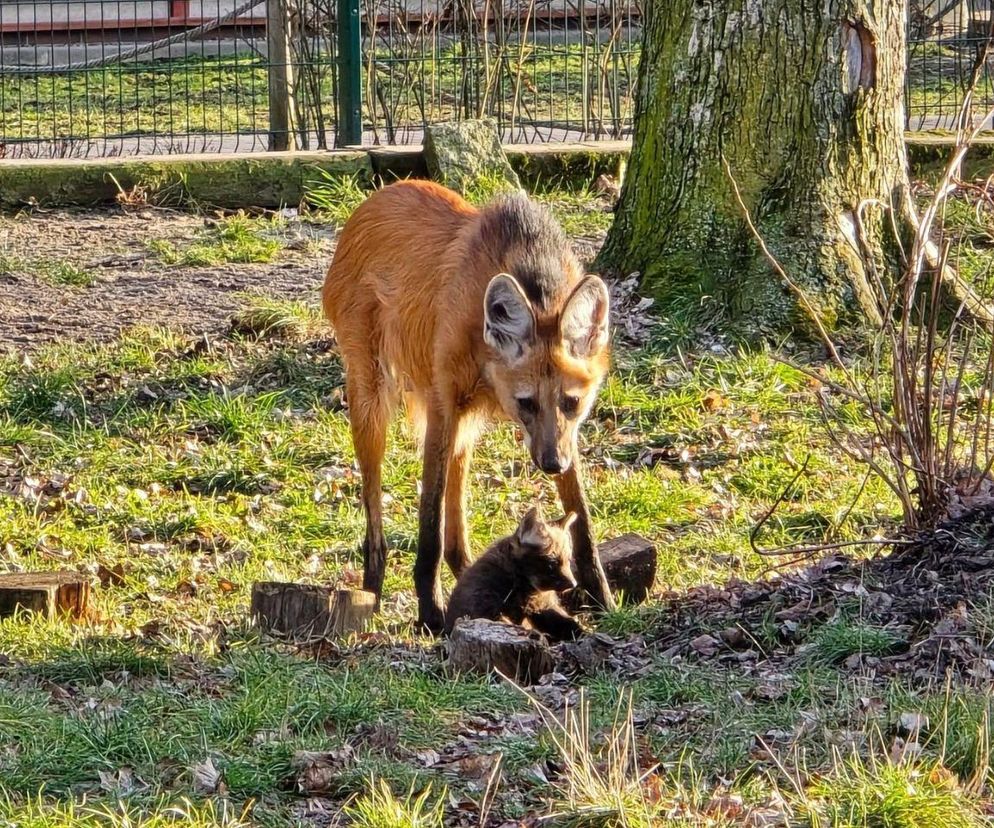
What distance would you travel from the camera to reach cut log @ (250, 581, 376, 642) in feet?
16.3

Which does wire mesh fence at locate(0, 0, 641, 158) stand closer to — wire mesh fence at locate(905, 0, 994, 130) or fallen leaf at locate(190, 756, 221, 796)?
wire mesh fence at locate(905, 0, 994, 130)

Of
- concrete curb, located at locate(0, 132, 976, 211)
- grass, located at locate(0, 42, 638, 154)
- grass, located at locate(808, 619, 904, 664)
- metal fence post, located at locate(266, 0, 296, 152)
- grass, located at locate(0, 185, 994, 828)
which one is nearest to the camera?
grass, located at locate(0, 185, 994, 828)

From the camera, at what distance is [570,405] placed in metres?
5.21

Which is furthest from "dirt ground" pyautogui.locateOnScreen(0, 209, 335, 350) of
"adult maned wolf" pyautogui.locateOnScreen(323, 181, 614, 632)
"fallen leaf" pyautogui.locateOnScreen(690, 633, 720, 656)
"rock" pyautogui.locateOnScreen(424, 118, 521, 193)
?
"fallen leaf" pyautogui.locateOnScreen(690, 633, 720, 656)

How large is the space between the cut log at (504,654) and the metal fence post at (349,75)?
23.2 feet

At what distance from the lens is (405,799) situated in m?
3.48

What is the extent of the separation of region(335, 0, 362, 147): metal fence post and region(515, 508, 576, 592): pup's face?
651cm

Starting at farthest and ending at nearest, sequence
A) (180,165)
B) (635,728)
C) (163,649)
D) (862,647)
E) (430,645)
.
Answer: (180,165) < (430,645) < (163,649) < (862,647) < (635,728)

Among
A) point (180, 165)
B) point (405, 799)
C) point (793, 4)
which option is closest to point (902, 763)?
point (405, 799)

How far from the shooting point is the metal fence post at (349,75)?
10820 millimetres

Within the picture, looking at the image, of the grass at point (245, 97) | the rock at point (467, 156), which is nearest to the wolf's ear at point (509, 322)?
the rock at point (467, 156)

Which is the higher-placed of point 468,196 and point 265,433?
point 468,196

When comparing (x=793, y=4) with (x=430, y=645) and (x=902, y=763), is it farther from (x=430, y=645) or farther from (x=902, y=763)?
(x=902, y=763)

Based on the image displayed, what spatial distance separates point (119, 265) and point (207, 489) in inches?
127
